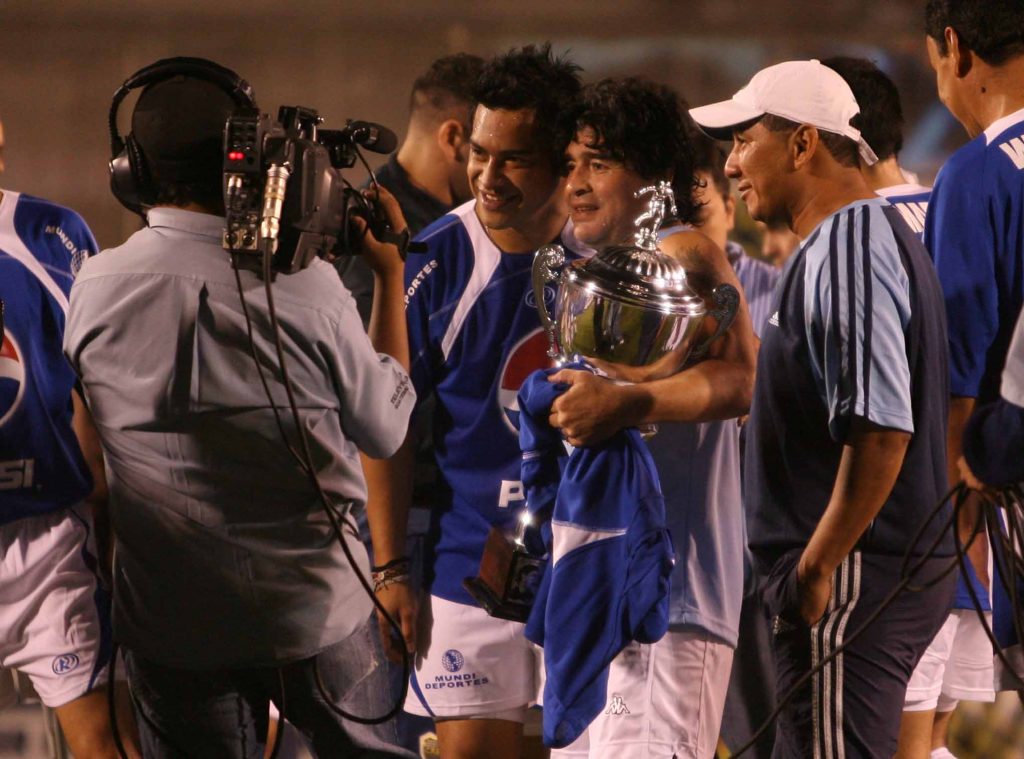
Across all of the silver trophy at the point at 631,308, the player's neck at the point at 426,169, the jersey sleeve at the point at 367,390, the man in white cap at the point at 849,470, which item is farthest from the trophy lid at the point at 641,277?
the player's neck at the point at 426,169

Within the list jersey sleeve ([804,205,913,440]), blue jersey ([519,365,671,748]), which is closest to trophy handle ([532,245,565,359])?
blue jersey ([519,365,671,748])

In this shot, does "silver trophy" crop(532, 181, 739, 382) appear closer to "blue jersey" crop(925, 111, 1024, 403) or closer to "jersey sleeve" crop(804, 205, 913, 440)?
"jersey sleeve" crop(804, 205, 913, 440)

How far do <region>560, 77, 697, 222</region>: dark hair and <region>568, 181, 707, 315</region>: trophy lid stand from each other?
0.64ft

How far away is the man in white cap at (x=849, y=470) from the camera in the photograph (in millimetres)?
1862

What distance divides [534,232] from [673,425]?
434 millimetres

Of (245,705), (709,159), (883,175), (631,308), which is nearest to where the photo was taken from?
(245,705)

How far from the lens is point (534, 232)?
7.74ft

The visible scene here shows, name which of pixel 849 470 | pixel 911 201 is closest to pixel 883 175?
pixel 911 201

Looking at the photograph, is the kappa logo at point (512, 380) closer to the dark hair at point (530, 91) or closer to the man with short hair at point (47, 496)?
the dark hair at point (530, 91)

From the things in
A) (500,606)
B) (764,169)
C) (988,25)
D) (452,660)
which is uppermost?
(988,25)

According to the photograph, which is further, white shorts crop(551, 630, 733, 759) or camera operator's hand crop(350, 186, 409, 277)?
white shorts crop(551, 630, 733, 759)

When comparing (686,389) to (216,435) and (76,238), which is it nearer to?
(216,435)

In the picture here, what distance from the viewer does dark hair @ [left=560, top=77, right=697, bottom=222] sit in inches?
86.9

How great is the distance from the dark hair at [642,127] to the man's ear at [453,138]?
0.94 metres
